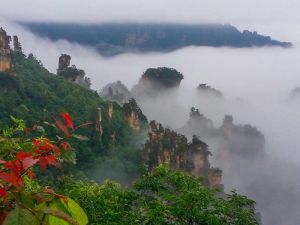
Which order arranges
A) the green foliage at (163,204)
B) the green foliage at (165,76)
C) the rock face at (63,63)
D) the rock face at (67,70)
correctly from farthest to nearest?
the green foliage at (165,76), the rock face at (63,63), the rock face at (67,70), the green foliage at (163,204)

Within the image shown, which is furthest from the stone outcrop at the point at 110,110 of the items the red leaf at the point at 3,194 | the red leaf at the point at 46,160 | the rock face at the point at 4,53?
the red leaf at the point at 3,194

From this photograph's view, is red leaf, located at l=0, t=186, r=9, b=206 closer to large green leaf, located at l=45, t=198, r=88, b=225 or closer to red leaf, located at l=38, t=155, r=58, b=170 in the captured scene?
large green leaf, located at l=45, t=198, r=88, b=225

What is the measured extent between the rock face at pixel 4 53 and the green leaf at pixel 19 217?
66945 mm

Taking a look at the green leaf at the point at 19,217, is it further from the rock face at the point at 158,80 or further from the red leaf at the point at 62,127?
the rock face at the point at 158,80

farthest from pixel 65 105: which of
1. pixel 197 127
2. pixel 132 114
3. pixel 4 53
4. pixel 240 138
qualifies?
pixel 240 138

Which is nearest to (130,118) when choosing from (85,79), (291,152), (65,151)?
(85,79)

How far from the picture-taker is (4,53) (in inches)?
2655

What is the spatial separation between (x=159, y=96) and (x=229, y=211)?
100415 mm

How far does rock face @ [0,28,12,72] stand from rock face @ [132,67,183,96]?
134ft

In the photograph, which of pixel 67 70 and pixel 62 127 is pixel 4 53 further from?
pixel 62 127

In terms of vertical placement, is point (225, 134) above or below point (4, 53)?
below

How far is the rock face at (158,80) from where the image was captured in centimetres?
10762

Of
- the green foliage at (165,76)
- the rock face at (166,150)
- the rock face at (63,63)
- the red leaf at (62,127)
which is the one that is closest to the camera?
the red leaf at (62,127)

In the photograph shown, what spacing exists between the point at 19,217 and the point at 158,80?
109 metres
